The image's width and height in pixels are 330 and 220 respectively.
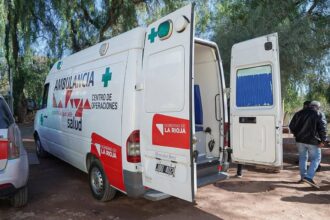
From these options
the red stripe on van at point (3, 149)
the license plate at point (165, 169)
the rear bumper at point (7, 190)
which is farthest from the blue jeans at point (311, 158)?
the red stripe on van at point (3, 149)

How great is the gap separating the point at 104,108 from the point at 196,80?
164cm

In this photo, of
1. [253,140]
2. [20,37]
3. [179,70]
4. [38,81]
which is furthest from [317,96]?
[38,81]

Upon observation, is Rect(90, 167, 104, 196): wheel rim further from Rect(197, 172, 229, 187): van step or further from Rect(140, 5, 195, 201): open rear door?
Rect(197, 172, 229, 187): van step

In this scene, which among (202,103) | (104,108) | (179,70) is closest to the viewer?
(179,70)

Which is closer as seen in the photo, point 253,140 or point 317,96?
A: point 253,140

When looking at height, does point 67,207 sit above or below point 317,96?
below

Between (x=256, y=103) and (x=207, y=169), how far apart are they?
1654 mm

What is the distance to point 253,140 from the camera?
20.1 ft

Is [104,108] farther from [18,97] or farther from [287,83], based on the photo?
[18,97]

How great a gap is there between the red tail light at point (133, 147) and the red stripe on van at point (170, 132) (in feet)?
0.99

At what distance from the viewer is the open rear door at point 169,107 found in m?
3.89

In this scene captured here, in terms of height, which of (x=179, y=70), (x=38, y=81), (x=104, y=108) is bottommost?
(x=104, y=108)

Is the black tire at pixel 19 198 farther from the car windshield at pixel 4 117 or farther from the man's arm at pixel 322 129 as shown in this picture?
the man's arm at pixel 322 129

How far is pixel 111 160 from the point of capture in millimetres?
4969
